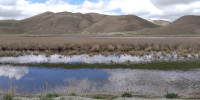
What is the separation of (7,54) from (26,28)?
145m

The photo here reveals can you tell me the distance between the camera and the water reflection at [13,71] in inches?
577

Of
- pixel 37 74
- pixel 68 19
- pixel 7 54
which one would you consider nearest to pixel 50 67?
pixel 37 74

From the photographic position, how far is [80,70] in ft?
55.2

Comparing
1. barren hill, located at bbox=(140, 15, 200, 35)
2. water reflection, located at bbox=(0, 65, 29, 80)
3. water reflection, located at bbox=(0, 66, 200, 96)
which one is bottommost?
water reflection, located at bbox=(0, 66, 200, 96)

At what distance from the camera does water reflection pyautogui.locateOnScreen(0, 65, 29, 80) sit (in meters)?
14.6

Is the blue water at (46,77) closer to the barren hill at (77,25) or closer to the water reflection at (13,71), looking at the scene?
the water reflection at (13,71)

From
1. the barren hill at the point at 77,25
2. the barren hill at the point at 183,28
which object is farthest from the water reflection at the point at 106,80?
the barren hill at the point at 77,25

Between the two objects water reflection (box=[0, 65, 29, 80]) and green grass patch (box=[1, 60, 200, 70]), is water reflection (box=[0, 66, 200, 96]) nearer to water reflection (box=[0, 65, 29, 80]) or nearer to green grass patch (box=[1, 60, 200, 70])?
water reflection (box=[0, 65, 29, 80])

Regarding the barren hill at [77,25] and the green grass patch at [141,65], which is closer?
the green grass patch at [141,65]

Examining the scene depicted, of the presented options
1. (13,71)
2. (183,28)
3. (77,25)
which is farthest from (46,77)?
(77,25)

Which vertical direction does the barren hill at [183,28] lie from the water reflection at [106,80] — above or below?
above

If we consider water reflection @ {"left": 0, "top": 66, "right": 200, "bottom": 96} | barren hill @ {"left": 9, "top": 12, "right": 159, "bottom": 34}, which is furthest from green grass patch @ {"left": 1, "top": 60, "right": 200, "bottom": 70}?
barren hill @ {"left": 9, "top": 12, "right": 159, "bottom": 34}

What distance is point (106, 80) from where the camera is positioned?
13250mm

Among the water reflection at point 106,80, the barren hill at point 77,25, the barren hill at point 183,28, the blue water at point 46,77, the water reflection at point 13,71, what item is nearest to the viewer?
the water reflection at point 106,80
